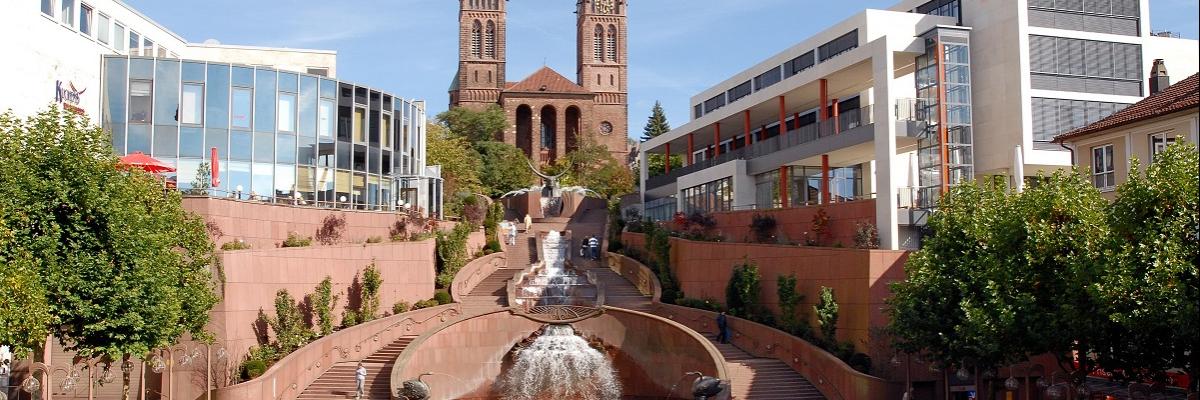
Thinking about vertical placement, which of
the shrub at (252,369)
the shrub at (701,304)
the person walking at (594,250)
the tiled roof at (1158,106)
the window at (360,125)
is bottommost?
the shrub at (252,369)

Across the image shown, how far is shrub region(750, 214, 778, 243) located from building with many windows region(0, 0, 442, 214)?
636 inches

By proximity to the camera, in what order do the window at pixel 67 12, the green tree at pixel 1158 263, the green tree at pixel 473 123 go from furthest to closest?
the green tree at pixel 473 123 → the window at pixel 67 12 → the green tree at pixel 1158 263

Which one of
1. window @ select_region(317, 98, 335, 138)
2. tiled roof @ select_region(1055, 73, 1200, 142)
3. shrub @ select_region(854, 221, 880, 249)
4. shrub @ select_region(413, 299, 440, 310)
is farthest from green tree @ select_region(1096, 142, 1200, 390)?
window @ select_region(317, 98, 335, 138)

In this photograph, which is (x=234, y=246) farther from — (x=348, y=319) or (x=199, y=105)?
(x=199, y=105)

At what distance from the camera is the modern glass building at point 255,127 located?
43.5 metres

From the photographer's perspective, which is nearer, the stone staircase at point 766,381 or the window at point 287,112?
the stone staircase at point 766,381

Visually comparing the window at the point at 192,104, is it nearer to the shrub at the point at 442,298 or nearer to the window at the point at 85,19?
the window at the point at 85,19

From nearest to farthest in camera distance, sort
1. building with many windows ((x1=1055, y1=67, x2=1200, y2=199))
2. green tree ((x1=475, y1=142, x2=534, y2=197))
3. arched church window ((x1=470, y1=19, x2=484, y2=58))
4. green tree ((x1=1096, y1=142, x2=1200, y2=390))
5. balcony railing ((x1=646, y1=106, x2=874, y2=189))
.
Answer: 1. green tree ((x1=1096, y1=142, x2=1200, y2=390))
2. building with many windows ((x1=1055, y1=67, x2=1200, y2=199))
3. balcony railing ((x1=646, y1=106, x2=874, y2=189))
4. green tree ((x1=475, y1=142, x2=534, y2=197))
5. arched church window ((x1=470, y1=19, x2=484, y2=58))

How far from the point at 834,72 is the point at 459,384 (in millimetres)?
18654

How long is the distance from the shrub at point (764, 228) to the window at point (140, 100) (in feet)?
75.6

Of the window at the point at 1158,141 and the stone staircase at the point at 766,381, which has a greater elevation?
the window at the point at 1158,141

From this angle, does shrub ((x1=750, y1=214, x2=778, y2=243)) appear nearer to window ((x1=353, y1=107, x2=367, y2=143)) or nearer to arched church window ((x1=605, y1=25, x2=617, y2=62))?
window ((x1=353, y1=107, x2=367, y2=143))

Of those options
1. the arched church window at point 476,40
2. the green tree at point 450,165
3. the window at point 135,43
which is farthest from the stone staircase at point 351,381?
the arched church window at point 476,40

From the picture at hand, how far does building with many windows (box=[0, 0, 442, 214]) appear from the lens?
4128 cm
